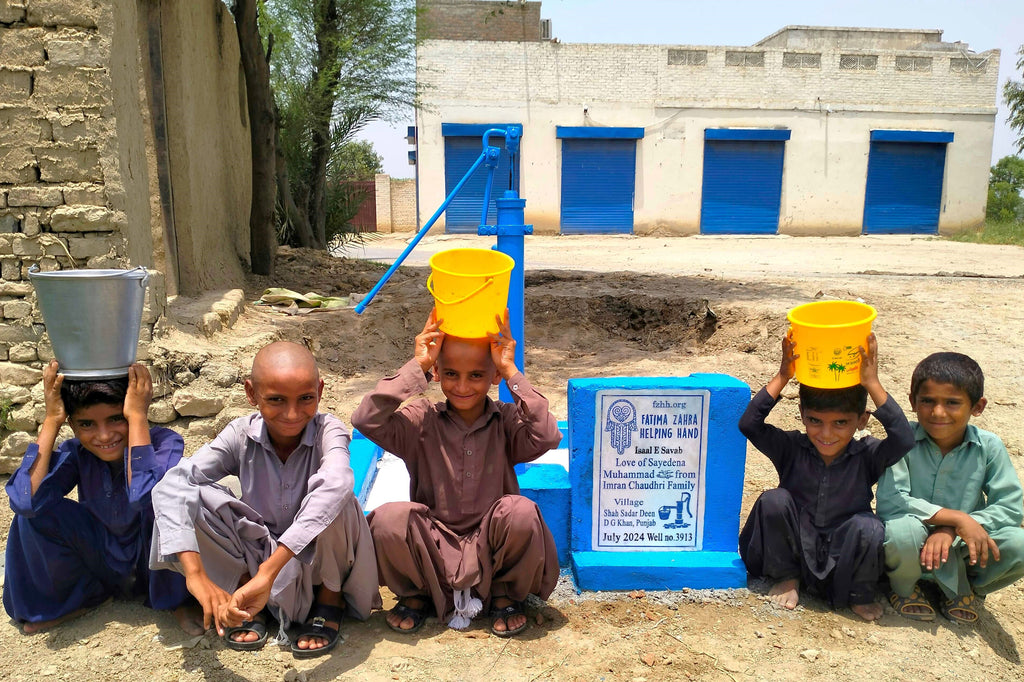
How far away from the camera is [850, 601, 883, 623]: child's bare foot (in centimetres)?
241

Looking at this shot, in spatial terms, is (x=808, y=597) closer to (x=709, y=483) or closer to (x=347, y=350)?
(x=709, y=483)

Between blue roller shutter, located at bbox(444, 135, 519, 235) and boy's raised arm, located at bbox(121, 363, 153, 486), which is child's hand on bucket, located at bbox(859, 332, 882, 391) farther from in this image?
blue roller shutter, located at bbox(444, 135, 519, 235)

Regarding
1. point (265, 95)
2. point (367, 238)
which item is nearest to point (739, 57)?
point (367, 238)

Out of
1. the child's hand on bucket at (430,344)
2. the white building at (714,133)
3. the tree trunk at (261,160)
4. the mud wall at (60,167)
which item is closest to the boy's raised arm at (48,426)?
the child's hand on bucket at (430,344)

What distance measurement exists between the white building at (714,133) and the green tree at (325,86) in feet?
20.3

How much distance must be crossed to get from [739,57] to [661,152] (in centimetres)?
315

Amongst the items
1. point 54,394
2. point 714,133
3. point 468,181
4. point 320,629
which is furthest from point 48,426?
point 714,133

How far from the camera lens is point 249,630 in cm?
224

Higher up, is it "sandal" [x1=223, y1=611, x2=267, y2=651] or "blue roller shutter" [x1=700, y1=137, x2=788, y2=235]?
"blue roller shutter" [x1=700, y1=137, x2=788, y2=235]

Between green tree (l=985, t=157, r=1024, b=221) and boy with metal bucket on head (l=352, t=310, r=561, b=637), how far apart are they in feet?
90.7

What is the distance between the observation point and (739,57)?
66.0 ft

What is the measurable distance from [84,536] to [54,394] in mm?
449

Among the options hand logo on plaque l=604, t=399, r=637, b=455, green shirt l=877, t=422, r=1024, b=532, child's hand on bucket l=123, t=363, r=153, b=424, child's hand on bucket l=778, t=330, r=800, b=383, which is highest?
child's hand on bucket l=778, t=330, r=800, b=383

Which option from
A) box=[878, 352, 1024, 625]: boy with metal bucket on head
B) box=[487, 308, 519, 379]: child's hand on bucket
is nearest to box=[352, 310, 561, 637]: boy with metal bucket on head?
box=[487, 308, 519, 379]: child's hand on bucket
